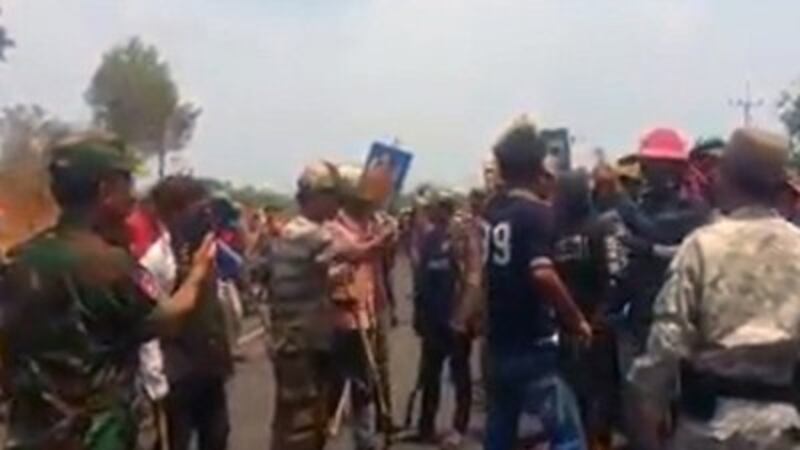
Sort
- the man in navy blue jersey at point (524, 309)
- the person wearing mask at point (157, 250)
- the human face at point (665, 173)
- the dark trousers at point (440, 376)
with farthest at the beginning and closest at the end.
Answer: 1. the dark trousers at point (440, 376)
2. the human face at point (665, 173)
3. the man in navy blue jersey at point (524, 309)
4. the person wearing mask at point (157, 250)

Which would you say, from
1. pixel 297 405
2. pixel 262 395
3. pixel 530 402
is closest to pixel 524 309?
pixel 530 402

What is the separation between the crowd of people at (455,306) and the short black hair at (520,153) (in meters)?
0.01

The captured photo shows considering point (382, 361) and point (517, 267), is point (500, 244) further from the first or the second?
point (382, 361)

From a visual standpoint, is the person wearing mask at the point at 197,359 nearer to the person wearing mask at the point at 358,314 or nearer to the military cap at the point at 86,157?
the person wearing mask at the point at 358,314

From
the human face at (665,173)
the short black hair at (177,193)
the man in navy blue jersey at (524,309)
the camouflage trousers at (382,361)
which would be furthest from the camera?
the camouflage trousers at (382,361)

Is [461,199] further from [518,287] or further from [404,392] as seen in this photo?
[518,287]

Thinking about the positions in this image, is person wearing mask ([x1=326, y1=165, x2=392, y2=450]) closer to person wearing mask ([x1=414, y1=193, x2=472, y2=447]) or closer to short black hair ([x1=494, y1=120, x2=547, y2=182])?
short black hair ([x1=494, y1=120, x2=547, y2=182])

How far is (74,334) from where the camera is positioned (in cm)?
676

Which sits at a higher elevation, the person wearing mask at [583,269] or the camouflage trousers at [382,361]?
the person wearing mask at [583,269]

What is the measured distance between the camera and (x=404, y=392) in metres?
20.8

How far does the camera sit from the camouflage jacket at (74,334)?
675 centimetres

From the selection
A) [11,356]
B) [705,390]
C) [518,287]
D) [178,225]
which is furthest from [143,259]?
[705,390]

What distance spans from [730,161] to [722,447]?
36.8 inches

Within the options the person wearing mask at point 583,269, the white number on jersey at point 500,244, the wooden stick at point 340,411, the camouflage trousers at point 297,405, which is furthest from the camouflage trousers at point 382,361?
the white number on jersey at point 500,244
